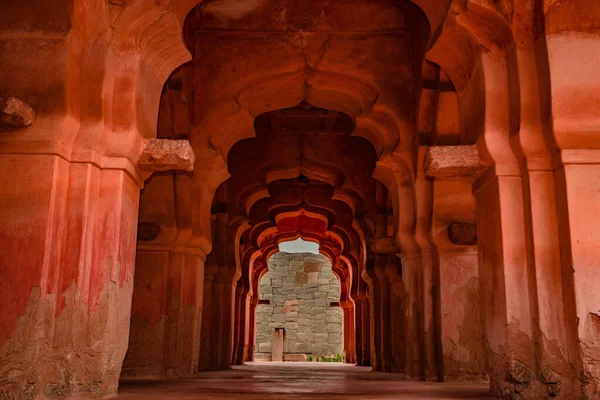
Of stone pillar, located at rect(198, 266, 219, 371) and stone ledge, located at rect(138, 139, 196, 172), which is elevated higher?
stone ledge, located at rect(138, 139, 196, 172)

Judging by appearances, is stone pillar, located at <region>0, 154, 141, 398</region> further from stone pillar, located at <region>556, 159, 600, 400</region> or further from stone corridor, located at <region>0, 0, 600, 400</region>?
stone pillar, located at <region>556, 159, 600, 400</region>

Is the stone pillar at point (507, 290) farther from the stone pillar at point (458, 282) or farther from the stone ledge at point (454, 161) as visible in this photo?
the stone pillar at point (458, 282)

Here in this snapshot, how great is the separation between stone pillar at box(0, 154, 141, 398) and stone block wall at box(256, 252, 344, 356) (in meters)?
22.3

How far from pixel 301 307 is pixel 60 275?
23.2 metres

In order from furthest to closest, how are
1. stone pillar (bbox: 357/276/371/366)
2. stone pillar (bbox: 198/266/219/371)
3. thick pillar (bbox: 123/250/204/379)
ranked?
stone pillar (bbox: 357/276/371/366) < stone pillar (bbox: 198/266/219/371) < thick pillar (bbox: 123/250/204/379)

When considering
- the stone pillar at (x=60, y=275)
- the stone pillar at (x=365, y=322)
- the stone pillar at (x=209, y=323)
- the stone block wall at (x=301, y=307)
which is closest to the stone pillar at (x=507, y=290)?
the stone pillar at (x=60, y=275)

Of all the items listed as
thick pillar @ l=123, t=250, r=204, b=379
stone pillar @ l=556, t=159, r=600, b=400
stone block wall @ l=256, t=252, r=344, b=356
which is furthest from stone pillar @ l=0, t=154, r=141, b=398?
stone block wall @ l=256, t=252, r=344, b=356

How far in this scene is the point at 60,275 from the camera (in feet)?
15.8

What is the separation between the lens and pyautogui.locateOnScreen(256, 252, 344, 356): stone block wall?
88.9 feet

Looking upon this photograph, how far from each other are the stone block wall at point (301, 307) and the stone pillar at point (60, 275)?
2233 centimetres

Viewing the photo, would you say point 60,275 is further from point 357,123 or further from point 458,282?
point 357,123

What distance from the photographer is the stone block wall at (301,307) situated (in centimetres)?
2709

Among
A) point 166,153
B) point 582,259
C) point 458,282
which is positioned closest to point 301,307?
point 458,282

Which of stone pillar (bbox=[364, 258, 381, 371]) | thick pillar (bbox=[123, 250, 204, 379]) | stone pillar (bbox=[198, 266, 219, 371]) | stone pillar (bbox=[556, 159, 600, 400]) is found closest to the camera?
stone pillar (bbox=[556, 159, 600, 400])
